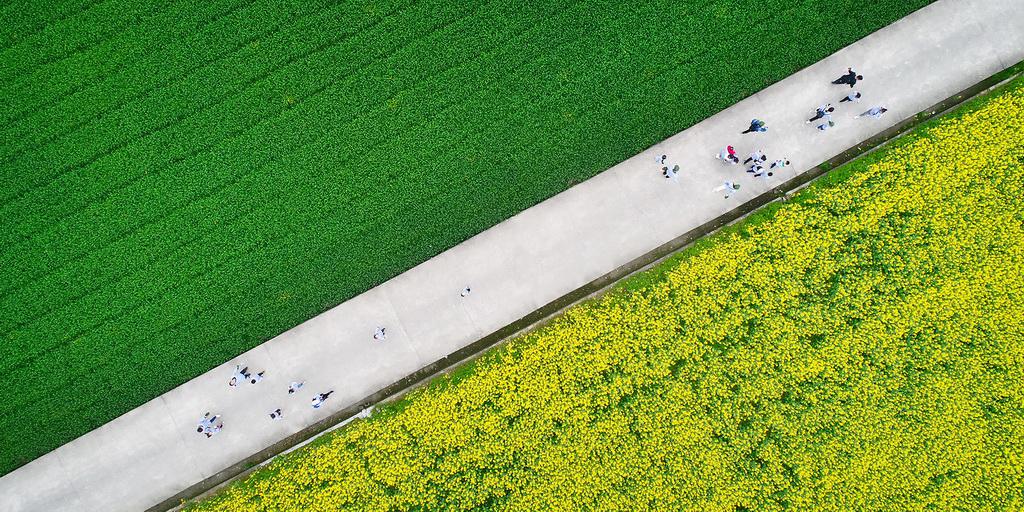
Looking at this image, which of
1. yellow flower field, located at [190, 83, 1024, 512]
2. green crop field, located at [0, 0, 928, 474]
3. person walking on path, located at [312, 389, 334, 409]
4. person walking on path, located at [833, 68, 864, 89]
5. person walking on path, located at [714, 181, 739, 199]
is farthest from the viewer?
green crop field, located at [0, 0, 928, 474]

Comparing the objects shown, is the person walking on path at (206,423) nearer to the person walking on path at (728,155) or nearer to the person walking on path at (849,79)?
the person walking on path at (728,155)

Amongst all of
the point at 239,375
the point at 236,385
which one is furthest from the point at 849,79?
the point at 236,385

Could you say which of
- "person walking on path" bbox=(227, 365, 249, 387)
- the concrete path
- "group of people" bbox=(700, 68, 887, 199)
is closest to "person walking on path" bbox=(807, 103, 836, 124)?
"group of people" bbox=(700, 68, 887, 199)

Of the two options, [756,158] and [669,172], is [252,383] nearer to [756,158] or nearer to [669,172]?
[669,172]

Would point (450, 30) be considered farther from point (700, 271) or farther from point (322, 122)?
point (700, 271)

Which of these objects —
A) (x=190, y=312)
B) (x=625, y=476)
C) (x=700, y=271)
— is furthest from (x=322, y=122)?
(x=625, y=476)

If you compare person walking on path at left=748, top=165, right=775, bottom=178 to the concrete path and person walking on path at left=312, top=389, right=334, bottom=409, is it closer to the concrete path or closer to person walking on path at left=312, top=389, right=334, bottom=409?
the concrete path

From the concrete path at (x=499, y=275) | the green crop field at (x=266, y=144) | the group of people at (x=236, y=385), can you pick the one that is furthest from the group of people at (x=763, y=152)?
the group of people at (x=236, y=385)
